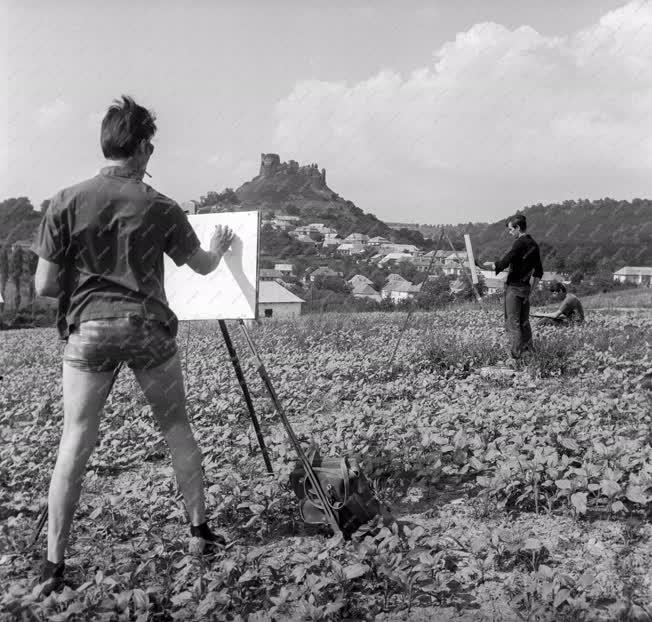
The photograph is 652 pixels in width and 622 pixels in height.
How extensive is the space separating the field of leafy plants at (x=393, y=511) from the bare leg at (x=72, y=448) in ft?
0.84

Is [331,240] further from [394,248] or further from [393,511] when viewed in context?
[393,511]

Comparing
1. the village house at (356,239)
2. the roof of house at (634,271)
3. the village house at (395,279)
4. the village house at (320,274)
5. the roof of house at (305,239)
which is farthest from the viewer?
the village house at (356,239)

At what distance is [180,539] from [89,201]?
1.61m

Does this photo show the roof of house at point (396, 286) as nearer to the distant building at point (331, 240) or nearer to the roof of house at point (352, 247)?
the distant building at point (331, 240)

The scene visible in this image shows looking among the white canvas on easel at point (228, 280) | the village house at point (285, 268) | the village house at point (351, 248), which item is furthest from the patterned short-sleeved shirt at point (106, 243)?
the village house at point (351, 248)

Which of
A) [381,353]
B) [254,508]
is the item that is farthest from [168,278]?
[381,353]

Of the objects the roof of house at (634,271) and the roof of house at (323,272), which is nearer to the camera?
the roof of house at (634,271)

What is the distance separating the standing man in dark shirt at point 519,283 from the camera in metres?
6.89

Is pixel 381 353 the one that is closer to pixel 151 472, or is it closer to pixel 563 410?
Answer: pixel 563 410

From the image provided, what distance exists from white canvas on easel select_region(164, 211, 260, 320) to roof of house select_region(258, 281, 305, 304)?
2390 cm

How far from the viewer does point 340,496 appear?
2951mm

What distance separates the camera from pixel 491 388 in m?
5.79

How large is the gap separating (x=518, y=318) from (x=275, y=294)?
81.8 feet

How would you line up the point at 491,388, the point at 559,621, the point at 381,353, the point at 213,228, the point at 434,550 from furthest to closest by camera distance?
the point at 381,353
the point at 491,388
the point at 213,228
the point at 434,550
the point at 559,621
